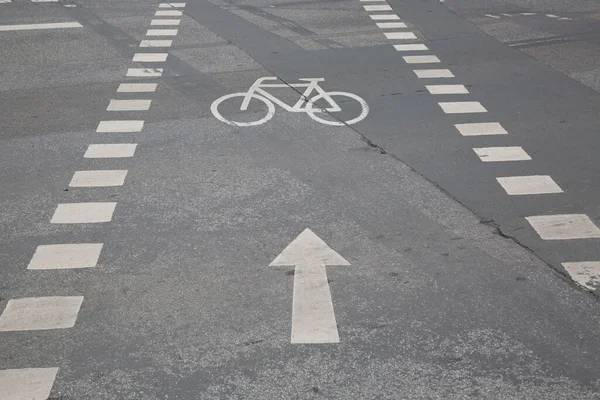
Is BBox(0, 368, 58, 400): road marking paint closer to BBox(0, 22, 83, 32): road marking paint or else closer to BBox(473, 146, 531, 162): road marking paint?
BBox(473, 146, 531, 162): road marking paint

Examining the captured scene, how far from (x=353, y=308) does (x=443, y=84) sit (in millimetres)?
6736

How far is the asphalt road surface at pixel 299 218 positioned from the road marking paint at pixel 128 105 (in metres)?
0.05

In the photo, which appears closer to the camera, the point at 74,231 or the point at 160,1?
the point at 74,231

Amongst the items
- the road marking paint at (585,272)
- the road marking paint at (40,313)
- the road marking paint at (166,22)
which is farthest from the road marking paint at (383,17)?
the road marking paint at (40,313)

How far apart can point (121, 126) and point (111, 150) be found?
90cm

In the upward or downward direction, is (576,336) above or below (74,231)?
above

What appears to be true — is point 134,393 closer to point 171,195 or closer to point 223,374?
point 223,374

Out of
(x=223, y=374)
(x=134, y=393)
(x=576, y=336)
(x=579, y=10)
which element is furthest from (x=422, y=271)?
(x=579, y=10)

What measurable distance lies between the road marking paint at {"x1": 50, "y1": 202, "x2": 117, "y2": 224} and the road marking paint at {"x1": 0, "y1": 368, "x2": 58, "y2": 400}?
2.61m

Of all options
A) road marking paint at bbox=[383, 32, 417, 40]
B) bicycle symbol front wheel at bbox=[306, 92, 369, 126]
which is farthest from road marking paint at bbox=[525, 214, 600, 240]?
road marking paint at bbox=[383, 32, 417, 40]

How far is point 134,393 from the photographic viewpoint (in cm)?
586

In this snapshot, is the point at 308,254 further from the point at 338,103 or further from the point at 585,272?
the point at 338,103

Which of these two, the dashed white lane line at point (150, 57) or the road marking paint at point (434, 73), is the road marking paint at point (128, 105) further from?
the road marking paint at point (434, 73)

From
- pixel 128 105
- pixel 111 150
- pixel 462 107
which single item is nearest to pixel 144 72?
pixel 128 105
